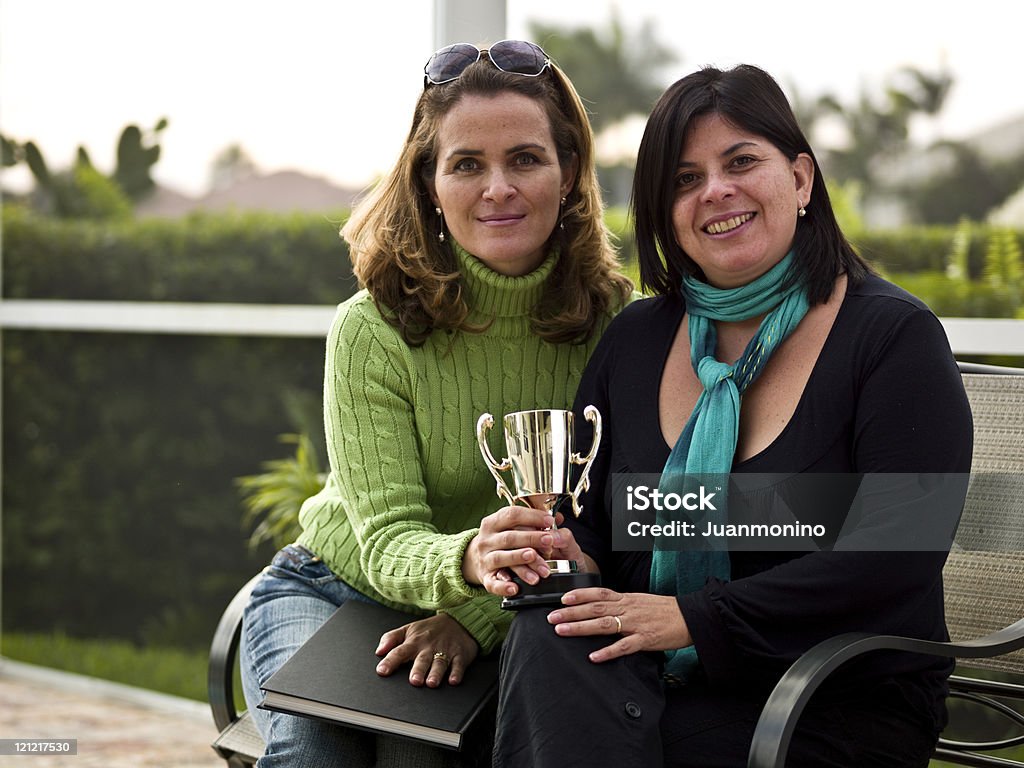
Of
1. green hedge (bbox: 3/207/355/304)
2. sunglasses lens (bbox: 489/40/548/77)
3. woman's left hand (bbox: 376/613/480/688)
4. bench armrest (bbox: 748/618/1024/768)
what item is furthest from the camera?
green hedge (bbox: 3/207/355/304)

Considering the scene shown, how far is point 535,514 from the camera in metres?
2.08

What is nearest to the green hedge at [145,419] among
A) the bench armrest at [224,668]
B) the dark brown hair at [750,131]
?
the bench armrest at [224,668]

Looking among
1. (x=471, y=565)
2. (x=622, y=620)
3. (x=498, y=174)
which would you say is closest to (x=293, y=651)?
(x=471, y=565)

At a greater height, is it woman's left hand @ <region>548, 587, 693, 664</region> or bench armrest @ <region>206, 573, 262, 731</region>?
woman's left hand @ <region>548, 587, 693, 664</region>

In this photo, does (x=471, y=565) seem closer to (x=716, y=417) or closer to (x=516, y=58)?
(x=716, y=417)

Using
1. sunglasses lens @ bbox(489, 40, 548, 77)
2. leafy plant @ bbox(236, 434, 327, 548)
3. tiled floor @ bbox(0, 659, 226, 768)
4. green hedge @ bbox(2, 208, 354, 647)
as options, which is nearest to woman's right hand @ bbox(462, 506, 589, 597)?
sunglasses lens @ bbox(489, 40, 548, 77)

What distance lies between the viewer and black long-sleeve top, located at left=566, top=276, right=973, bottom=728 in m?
2.02

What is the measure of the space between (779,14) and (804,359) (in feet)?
8.91

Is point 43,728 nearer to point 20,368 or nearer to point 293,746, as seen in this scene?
point 20,368

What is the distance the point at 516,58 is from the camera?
2510mm

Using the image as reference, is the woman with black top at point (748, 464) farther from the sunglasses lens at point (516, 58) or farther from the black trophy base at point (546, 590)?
the sunglasses lens at point (516, 58)

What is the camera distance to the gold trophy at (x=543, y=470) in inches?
80.7

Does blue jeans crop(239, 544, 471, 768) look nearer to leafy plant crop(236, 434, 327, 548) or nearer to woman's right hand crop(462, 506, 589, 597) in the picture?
woman's right hand crop(462, 506, 589, 597)

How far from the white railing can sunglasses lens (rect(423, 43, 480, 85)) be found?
2196 mm
